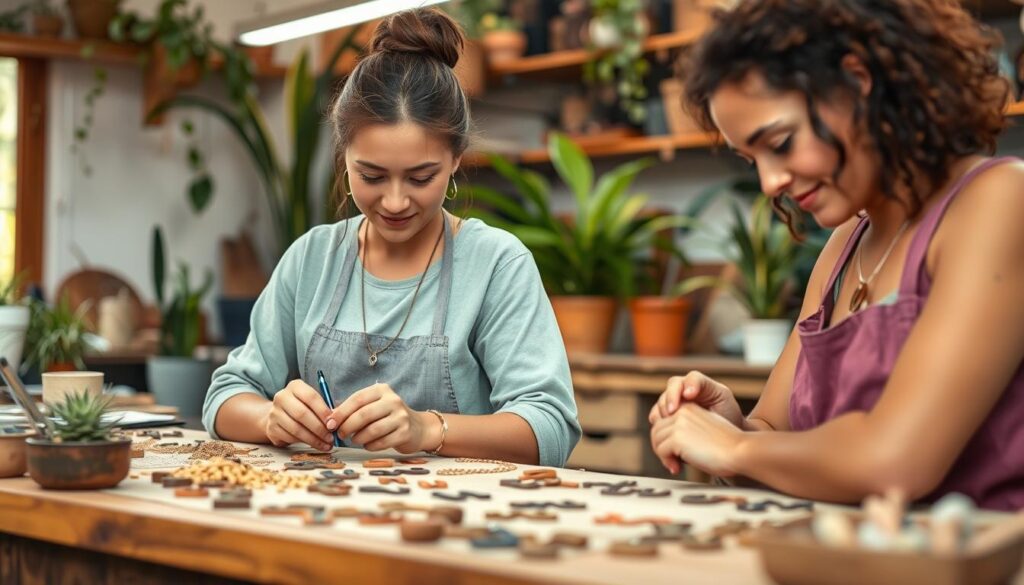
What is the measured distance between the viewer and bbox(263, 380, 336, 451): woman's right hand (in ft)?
5.72

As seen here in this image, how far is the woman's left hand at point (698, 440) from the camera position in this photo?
4.63 feet

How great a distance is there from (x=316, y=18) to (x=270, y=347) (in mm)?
2317

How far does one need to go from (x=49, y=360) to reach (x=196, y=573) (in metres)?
2.00

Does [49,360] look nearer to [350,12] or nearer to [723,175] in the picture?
[350,12]

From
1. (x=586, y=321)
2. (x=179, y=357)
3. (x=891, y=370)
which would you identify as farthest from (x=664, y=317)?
(x=891, y=370)

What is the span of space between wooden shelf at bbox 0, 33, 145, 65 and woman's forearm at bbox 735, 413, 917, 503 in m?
4.69

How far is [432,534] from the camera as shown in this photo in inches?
43.4

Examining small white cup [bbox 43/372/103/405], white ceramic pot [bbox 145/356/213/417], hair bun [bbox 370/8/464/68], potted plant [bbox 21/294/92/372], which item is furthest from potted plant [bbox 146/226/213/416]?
hair bun [bbox 370/8/464/68]

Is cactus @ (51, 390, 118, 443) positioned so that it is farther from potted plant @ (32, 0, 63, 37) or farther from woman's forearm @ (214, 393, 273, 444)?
potted plant @ (32, 0, 63, 37)

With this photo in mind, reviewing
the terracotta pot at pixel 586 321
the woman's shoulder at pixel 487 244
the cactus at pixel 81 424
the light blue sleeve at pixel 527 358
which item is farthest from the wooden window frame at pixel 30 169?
the cactus at pixel 81 424

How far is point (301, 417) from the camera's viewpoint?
1.75 metres

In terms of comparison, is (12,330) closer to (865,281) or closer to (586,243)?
(865,281)

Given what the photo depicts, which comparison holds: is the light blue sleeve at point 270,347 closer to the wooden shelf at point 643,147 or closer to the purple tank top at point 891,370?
the purple tank top at point 891,370

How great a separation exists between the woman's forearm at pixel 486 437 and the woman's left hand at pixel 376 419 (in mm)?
71
